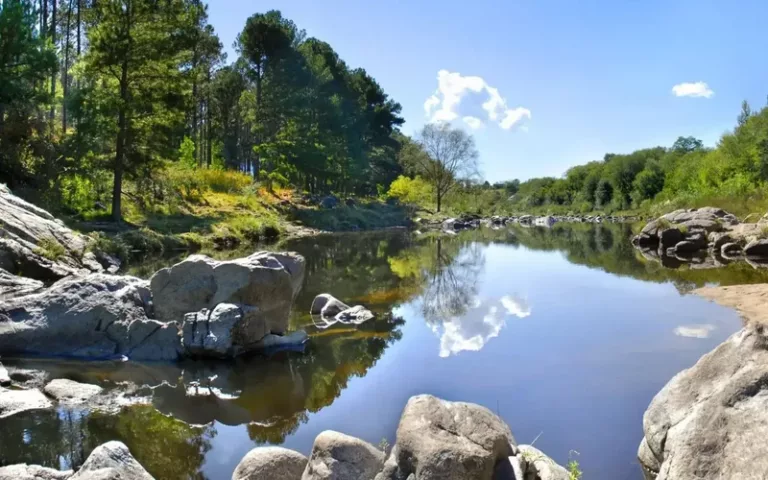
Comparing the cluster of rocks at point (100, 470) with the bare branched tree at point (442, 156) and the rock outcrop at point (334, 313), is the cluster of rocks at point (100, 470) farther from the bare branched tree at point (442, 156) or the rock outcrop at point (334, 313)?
the bare branched tree at point (442, 156)

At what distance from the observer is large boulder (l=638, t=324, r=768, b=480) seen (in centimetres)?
410

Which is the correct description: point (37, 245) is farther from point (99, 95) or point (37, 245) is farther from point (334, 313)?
point (99, 95)

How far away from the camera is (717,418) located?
4.49 meters

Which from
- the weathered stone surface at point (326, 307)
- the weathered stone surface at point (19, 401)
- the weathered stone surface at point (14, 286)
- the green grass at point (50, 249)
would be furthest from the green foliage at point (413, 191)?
the weathered stone surface at point (19, 401)

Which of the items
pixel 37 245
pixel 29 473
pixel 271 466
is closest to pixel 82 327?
pixel 29 473

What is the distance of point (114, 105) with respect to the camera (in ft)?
79.7

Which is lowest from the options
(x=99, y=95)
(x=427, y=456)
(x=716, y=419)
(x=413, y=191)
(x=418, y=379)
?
(x=418, y=379)

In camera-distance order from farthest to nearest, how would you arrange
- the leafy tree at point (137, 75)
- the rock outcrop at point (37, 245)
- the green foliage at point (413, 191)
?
1. the green foliage at point (413, 191)
2. the leafy tree at point (137, 75)
3. the rock outcrop at point (37, 245)

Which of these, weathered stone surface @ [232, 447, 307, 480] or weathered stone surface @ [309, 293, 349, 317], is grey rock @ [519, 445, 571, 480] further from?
weathered stone surface @ [309, 293, 349, 317]

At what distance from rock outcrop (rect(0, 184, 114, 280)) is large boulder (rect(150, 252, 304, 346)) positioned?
5.63m

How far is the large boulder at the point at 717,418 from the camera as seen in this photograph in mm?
4102

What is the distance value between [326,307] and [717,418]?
9.97m

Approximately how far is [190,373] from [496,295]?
33.0ft

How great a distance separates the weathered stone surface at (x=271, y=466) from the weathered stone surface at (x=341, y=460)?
21 cm
